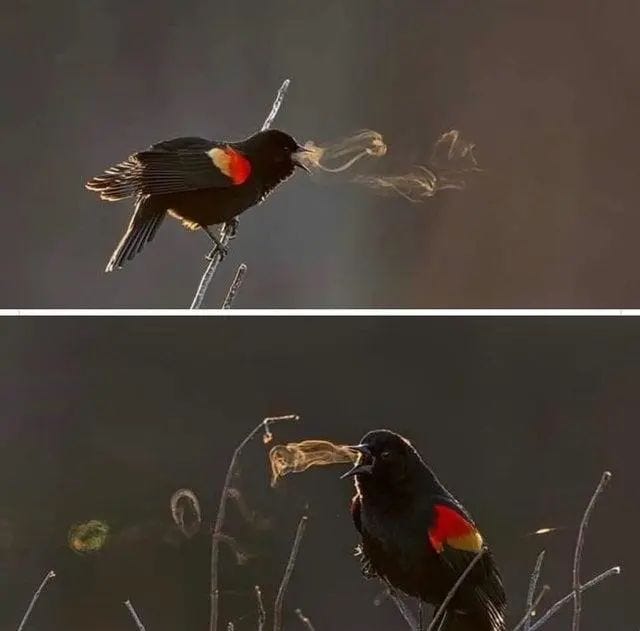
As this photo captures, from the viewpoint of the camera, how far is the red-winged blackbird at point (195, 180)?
34.5 inches

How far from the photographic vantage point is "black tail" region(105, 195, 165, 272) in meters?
0.88

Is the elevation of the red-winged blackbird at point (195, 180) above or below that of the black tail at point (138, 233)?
above

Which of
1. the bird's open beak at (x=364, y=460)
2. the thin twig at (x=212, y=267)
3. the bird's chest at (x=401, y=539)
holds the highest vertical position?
the thin twig at (x=212, y=267)

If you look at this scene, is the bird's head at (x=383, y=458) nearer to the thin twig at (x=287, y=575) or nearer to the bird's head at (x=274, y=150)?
the thin twig at (x=287, y=575)

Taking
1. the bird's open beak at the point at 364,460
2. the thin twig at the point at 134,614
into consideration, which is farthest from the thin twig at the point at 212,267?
the thin twig at the point at 134,614

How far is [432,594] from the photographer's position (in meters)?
0.91

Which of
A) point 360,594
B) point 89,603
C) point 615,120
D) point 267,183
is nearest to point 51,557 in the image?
point 89,603

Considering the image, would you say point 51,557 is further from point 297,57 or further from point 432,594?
point 297,57

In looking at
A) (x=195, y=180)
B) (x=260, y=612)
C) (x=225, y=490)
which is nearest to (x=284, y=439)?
(x=225, y=490)

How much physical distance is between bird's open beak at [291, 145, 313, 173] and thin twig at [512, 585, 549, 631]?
56 centimetres

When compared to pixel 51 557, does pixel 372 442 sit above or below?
above

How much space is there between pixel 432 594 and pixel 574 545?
7.1 inches

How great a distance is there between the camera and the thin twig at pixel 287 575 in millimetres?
908

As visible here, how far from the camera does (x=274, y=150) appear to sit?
34.7 inches
